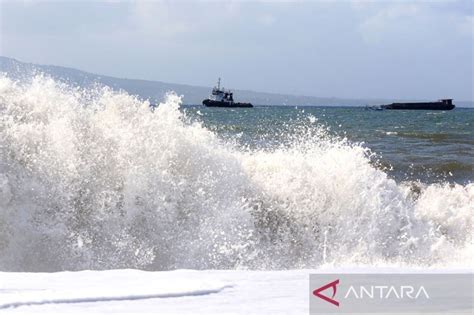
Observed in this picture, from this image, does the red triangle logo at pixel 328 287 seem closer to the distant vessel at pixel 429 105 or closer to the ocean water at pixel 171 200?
the ocean water at pixel 171 200

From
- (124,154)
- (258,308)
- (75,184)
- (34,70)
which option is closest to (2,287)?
(258,308)

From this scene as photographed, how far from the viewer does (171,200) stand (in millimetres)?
6984

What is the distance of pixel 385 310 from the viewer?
3.24 metres

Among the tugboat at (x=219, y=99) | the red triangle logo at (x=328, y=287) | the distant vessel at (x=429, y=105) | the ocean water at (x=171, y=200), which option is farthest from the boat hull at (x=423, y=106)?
the red triangle logo at (x=328, y=287)

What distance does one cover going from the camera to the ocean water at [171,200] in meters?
6.50

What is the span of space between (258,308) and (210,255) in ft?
11.1

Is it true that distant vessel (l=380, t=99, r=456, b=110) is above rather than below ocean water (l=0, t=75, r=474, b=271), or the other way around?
above

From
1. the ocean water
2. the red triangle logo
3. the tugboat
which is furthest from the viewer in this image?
the tugboat

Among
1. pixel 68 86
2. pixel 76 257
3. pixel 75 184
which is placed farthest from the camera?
pixel 68 86

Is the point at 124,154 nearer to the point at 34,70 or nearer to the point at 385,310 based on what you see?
the point at 34,70

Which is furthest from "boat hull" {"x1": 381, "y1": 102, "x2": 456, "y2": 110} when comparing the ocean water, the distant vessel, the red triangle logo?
the red triangle logo

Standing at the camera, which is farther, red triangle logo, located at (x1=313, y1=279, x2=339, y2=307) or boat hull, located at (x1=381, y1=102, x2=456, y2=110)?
boat hull, located at (x1=381, y1=102, x2=456, y2=110)

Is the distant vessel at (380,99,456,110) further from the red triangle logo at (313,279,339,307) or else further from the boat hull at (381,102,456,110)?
the red triangle logo at (313,279,339,307)

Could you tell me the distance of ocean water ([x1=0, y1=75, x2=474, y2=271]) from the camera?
6.50 meters
